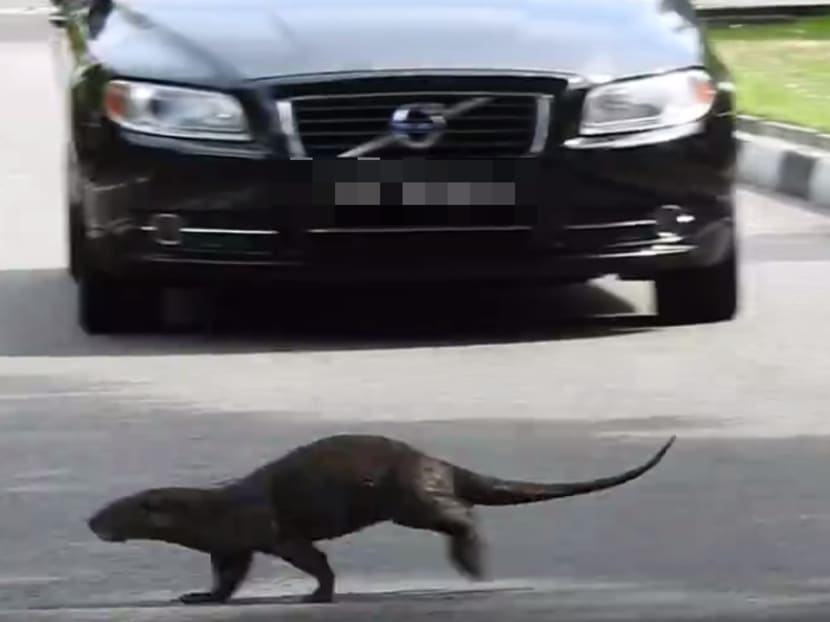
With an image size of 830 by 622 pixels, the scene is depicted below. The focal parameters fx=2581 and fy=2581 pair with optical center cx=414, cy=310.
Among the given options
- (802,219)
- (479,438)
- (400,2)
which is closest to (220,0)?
(400,2)

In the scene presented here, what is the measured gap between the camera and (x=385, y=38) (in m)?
8.07

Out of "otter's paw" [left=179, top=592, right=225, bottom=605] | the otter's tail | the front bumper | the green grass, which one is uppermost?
the otter's tail

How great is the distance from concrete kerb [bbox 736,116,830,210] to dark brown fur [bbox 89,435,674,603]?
7.83m

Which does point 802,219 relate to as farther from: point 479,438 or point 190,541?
point 190,541

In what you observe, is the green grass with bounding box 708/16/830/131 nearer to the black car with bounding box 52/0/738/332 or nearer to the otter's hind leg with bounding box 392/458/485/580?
the black car with bounding box 52/0/738/332

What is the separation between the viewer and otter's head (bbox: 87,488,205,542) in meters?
4.32

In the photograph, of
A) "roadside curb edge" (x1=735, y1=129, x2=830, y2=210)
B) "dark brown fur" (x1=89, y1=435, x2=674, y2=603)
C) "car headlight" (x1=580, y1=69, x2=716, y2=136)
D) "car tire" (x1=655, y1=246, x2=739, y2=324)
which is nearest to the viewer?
"dark brown fur" (x1=89, y1=435, x2=674, y2=603)

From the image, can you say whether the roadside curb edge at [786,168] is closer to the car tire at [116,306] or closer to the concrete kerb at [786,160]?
the concrete kerb at [786,160]

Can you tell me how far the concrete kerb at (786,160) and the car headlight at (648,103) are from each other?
155 inches

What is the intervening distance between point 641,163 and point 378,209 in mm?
837

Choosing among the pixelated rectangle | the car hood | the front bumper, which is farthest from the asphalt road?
the car hood

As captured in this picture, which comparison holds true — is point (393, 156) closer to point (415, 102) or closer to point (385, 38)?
point (415, 102)

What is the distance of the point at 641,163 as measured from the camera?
7934mm

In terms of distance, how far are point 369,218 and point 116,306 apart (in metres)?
0.98
